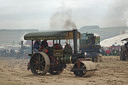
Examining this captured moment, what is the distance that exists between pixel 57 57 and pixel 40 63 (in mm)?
794

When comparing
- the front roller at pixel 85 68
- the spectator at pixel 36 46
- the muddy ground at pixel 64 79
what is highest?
the spectator at pixel 36 46

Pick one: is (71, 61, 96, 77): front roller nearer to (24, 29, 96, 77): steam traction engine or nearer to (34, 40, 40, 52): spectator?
(24, 29, 96, 77): steam traction engine

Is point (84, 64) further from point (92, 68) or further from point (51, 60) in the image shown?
point (51, 60)

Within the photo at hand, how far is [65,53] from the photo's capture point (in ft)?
40.1

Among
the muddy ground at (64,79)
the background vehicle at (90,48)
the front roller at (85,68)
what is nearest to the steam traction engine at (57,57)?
the front roller at (85,68)

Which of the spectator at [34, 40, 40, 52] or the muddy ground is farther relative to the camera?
the spectator at [34, 40, 40, 52]

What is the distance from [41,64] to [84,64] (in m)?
2.18

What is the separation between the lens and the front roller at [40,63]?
11.9 m

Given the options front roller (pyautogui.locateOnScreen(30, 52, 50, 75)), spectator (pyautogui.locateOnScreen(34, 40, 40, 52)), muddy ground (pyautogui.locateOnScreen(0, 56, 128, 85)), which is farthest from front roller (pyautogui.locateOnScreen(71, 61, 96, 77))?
spectator (pyautogui.locateOnScreen(34, 40, 40, 52))

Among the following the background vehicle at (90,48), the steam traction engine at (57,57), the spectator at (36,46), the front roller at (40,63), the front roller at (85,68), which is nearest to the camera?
the front roller at (85,68)

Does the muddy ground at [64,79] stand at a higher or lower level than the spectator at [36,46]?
lower

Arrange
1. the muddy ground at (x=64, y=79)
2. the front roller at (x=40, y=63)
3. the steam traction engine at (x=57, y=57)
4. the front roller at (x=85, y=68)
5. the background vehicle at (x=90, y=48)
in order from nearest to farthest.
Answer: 1. the muddy ground at (x=64, y=79)
2. the front roller at (x=85, y=68)
3. the steam traction engine at (x=57, y=57)
4. the front roller at (x=40, y=63)
5. the background vehicle at (x=90, y=48)

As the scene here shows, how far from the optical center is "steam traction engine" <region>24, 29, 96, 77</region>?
1160 centimetres

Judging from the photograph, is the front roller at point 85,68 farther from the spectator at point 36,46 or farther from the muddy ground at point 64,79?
the spectator at point 36,46
